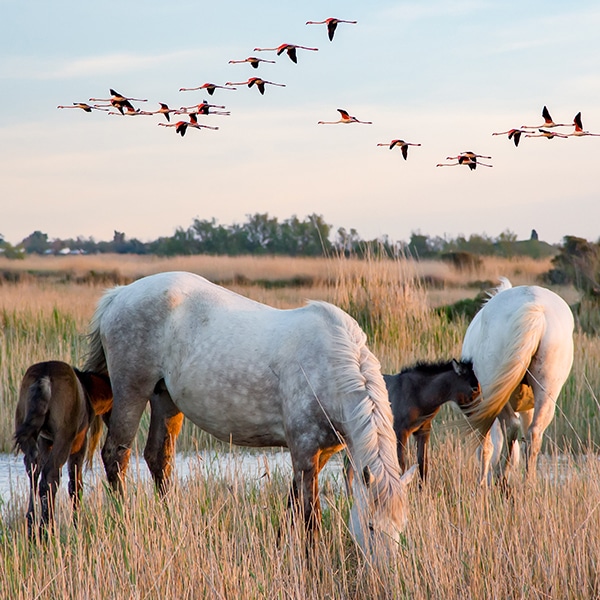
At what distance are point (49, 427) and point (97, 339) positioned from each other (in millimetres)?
1105

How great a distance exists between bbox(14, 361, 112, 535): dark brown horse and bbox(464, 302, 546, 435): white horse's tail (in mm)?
2796

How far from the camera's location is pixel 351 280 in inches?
543

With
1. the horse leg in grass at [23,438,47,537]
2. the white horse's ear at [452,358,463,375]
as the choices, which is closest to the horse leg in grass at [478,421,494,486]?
the white horse's ear at [452,358,463,375]

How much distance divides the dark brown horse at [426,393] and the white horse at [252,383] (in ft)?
3.89

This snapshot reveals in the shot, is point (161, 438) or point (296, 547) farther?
point (161, 438)

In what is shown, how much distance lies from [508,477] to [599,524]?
68.0 inches

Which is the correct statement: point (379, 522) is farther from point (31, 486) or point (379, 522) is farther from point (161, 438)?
point (161, 438)

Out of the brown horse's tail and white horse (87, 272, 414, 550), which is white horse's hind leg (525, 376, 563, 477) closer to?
white horse (87, 272, 414, 550)

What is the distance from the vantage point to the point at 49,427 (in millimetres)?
5727

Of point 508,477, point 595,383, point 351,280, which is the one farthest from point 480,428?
point 351,280

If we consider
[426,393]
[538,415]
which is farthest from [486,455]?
[426,393]

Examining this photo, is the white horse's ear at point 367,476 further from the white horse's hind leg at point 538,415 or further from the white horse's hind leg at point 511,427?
the white horse's hind leg at point 511,427

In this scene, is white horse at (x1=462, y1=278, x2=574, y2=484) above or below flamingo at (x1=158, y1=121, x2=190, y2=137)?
below

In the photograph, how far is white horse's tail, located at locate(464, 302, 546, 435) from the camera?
654cm
